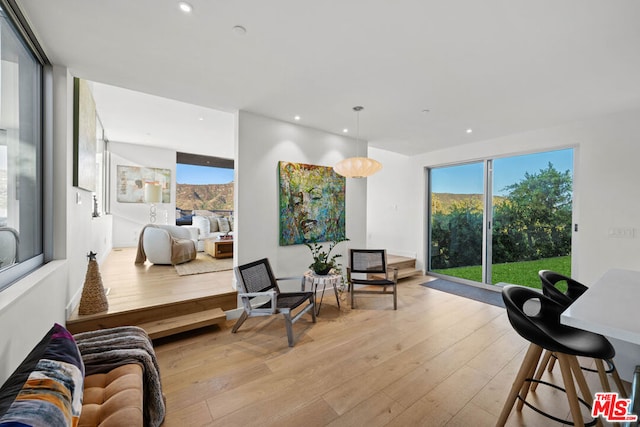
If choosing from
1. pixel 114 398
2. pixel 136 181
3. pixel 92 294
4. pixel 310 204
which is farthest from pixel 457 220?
pixel 136 181

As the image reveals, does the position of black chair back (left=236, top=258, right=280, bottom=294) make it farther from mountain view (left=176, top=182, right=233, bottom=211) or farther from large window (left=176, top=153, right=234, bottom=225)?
mountain view (left=176, top=182, right=233, bottom=211)

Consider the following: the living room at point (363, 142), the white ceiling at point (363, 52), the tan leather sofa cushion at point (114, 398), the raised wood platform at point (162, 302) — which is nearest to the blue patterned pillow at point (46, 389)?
the tan leather sofa cushion at point (114, 398)

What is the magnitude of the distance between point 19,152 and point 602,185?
586 centimetres

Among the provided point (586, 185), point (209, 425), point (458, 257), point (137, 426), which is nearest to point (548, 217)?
point (586, 185)

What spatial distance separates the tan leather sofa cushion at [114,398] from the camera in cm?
116

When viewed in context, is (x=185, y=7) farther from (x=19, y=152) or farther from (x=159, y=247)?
(x=159, y=247)

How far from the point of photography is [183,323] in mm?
2684

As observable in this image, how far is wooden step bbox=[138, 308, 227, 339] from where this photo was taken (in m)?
2.54

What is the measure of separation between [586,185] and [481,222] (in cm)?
147

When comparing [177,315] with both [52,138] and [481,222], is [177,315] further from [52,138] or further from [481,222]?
[481,222]

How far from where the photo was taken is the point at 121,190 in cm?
627

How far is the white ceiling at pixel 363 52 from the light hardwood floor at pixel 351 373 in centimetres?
258

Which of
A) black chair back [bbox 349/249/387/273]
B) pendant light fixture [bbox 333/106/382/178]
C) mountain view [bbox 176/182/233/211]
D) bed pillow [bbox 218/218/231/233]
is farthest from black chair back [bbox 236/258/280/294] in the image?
mountain view [bbox 176/182/233/211]

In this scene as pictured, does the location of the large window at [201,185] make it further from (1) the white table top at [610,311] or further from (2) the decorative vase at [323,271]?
(1) the white table top at [610,311]
